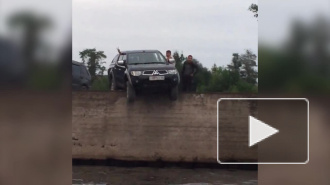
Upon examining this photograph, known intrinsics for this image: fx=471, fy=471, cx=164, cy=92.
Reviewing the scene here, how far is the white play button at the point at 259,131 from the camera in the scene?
2562 mm

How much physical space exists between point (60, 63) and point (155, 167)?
1395 cm

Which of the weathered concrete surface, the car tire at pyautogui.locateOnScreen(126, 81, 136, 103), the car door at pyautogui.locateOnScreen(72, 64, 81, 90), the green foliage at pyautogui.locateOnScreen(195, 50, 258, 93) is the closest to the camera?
the car door at pyautogui.locateOnScreen(72, 64, 81, 90)

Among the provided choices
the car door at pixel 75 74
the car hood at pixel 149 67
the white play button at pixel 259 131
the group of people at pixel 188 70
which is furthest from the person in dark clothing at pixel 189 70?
the white play button at pixel 259 131

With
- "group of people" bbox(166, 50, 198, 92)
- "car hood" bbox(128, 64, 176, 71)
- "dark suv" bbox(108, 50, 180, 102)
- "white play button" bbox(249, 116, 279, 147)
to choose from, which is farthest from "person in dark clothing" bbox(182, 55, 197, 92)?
"white play button" bbox(249, 116, 279, 147)

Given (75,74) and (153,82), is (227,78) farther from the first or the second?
(75,74)

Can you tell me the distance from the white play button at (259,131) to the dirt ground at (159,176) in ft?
36.7

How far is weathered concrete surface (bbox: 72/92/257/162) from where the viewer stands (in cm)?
1538

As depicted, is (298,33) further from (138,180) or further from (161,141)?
(161,141)

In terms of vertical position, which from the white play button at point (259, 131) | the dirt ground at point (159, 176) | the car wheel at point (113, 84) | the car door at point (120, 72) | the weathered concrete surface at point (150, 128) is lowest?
the dirt ground at point (159, 176)

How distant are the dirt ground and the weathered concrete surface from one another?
1.58ft

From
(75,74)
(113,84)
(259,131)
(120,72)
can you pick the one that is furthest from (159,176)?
(259,131)

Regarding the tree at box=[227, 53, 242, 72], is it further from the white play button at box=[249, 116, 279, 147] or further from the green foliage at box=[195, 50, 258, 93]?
the white play button at box=[249, 116, 279, 147]

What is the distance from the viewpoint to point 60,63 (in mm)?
2178

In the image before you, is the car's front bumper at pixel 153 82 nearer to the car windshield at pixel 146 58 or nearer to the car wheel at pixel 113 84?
the car windshield at pixel 146 58
